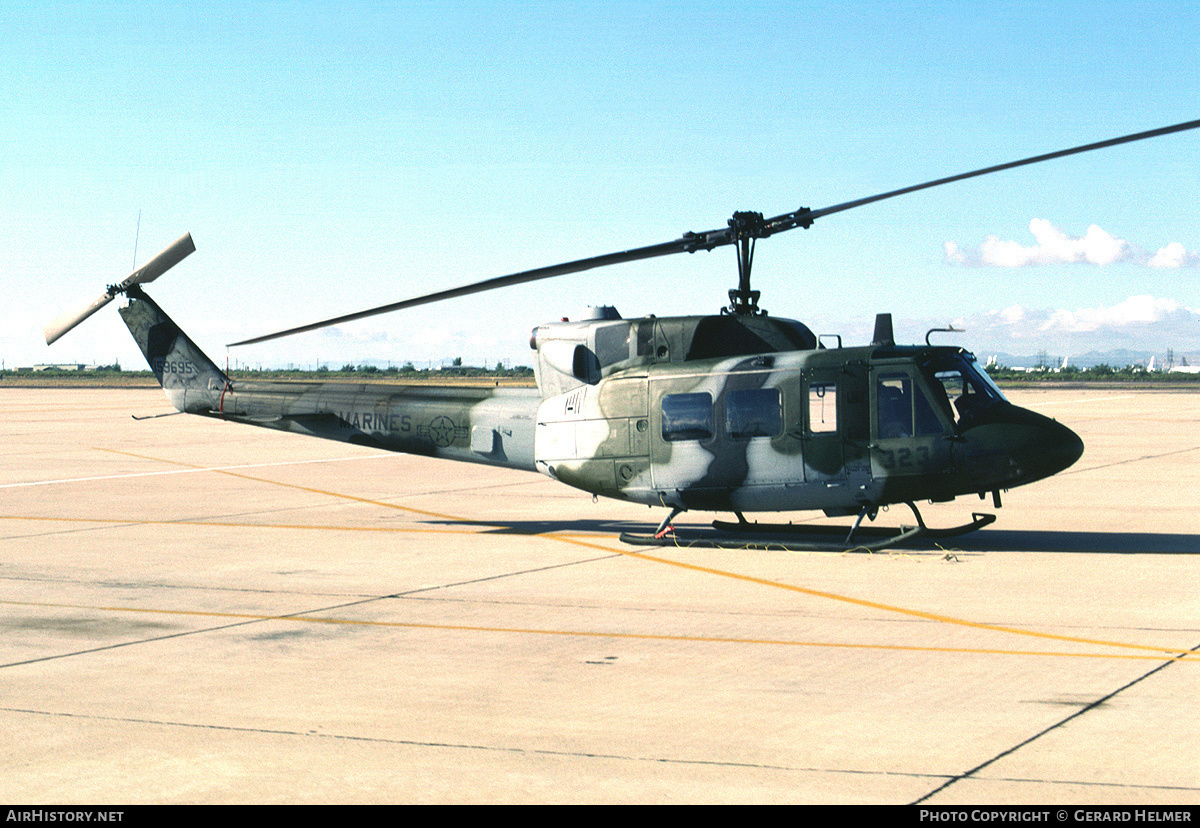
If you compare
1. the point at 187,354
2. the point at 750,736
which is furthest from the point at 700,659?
the point at 187,354

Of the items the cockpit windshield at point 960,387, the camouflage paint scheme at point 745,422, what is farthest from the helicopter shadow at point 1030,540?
the cockpit windshield at point 960,387

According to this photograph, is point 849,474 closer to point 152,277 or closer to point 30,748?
point 30,748

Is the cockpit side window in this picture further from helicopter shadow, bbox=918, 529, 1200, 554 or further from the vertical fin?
the vertical fin

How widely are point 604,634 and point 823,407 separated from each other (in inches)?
222

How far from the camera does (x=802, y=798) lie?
616 centimetres

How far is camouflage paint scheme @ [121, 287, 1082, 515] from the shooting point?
14.4 meters

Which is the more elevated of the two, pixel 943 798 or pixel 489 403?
pixel 489 403

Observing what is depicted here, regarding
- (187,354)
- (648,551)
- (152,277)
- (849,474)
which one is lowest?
(648,551)

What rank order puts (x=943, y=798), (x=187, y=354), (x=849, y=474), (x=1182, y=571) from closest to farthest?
(x=943, y=798) < (x=1182, y=571) < (x=849, y=474) < (x=187, y=354)

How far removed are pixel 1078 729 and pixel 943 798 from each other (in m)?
1.77

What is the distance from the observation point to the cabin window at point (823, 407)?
14.8 metres

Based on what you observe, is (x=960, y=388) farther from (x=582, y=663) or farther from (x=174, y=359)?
(x=174, y=359)

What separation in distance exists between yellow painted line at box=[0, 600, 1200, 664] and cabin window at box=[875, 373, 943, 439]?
5029mm

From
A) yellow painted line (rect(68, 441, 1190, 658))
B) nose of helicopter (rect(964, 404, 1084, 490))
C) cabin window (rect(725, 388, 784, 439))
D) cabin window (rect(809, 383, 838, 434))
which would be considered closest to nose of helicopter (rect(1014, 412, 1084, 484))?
nose of helicopter (rect(964, 404, 1084, 490))
